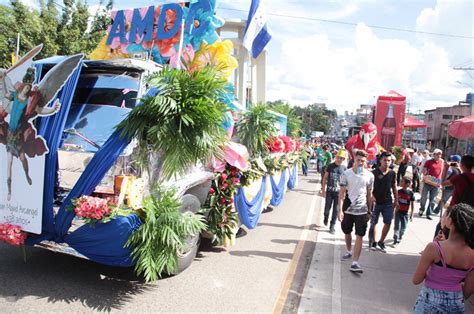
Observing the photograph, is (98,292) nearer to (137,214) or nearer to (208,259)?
(137,214)

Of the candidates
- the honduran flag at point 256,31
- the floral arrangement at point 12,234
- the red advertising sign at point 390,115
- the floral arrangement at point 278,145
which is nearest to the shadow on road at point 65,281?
the floral arrangement at point 12,234

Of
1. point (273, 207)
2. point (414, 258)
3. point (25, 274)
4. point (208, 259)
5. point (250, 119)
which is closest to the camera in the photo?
point (25, 274)

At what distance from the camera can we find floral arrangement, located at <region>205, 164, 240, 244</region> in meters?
5.66

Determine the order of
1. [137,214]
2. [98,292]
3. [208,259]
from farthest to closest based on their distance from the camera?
[208,259] < [98,292] < [137,214]

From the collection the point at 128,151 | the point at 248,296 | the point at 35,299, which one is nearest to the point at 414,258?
the point at 248,296

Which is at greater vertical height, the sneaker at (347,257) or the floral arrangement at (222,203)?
the floral arrangement at (222,203)

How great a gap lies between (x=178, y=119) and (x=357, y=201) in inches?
119

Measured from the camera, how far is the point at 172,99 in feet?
13.6

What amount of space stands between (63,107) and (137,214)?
4.40ft

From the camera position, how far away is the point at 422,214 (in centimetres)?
1042

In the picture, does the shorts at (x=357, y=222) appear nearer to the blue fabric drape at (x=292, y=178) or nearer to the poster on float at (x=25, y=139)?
the poster on float at (x=25, y=139)

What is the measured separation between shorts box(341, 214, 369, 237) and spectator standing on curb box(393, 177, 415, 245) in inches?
68.4

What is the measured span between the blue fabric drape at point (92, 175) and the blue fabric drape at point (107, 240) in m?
0.16

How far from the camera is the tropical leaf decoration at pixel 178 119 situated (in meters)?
4.05
